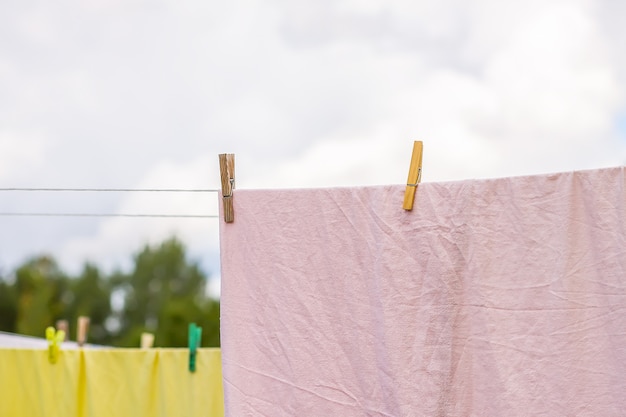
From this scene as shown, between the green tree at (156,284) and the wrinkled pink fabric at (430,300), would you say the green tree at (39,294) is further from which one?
the wrinkled pink fabric at (430,300)

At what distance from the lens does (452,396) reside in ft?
5.52

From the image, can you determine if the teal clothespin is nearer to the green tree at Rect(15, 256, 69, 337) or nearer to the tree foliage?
the tree foliage

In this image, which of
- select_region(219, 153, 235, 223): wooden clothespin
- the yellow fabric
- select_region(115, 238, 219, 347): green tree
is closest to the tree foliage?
select_region(115, 238, 219, 347): green tree

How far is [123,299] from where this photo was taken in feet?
86.1

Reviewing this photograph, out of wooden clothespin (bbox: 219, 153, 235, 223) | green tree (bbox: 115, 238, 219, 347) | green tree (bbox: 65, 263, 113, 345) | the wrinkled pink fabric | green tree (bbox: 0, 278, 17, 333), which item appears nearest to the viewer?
the wrinkled pink fabric

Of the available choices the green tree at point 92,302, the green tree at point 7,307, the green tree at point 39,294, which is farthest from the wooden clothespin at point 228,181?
the green tree at point 92,302

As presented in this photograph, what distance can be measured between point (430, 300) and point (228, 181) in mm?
548

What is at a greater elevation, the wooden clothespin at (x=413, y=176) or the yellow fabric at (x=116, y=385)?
the wooden clothespin at (x=413, y=176)

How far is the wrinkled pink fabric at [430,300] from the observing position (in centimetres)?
158

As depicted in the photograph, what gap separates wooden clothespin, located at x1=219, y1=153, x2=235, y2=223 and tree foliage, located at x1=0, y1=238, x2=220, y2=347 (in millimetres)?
17954

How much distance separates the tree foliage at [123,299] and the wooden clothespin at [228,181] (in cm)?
1795

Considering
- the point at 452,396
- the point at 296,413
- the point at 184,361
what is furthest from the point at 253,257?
the point at 184,361

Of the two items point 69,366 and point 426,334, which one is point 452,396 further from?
point 69,366

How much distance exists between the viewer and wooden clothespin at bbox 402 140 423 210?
175 cm
